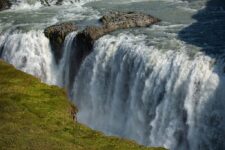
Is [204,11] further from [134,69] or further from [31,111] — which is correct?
[31,111]

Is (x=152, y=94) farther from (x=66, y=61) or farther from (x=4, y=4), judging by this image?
(x=4, y=4)

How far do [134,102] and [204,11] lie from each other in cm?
1414

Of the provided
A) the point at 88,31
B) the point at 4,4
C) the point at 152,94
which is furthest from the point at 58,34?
the point at 4,4

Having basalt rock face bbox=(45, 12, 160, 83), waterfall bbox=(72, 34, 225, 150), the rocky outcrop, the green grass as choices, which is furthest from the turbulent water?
the green grass

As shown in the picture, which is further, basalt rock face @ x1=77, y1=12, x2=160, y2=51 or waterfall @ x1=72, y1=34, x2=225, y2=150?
basalt rock face @ x1=77, y1=12, x2=160, y2=51

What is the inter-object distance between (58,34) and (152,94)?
14.4 meters

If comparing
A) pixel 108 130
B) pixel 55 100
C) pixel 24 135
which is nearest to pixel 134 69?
pixel 108 130

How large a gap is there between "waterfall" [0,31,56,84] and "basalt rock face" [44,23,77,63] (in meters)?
0.58

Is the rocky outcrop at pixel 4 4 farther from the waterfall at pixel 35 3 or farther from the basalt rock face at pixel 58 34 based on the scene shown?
the basalt rock face at pixel 58 34

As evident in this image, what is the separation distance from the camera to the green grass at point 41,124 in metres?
20.7

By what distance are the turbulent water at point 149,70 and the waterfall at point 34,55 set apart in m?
0.09

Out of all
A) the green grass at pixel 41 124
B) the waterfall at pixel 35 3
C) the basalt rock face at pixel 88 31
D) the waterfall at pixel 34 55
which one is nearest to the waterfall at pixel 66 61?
the basalt rock face at pixel 88 31

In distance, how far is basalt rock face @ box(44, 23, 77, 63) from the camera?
1720 inches

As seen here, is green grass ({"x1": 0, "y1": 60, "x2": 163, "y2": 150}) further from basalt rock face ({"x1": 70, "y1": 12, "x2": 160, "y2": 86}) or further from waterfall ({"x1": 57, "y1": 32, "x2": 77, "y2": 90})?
waterfall ({"x1": 57, "y1": 32, "x2": 77, "y2": 90})
